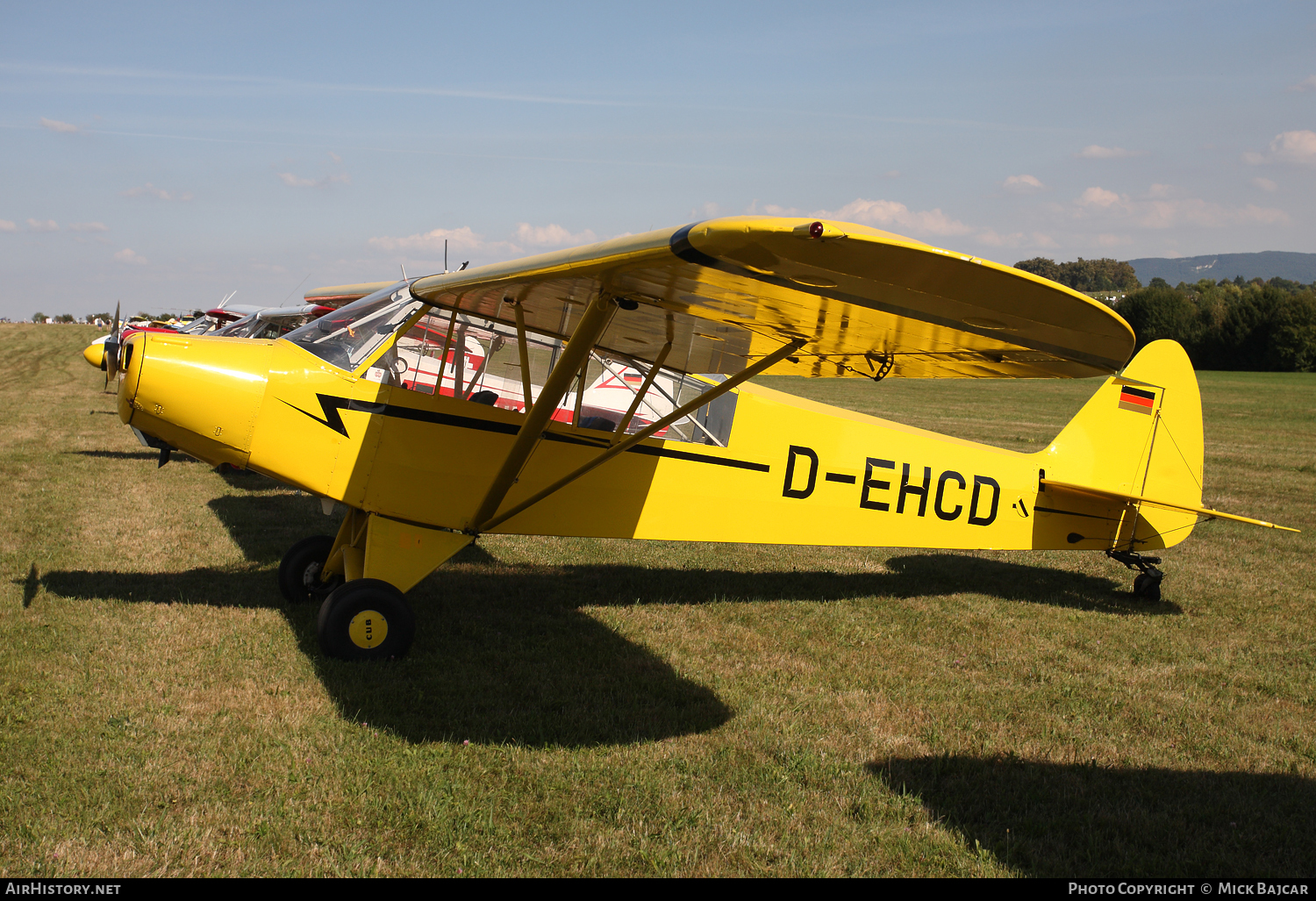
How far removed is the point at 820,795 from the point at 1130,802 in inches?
55.6

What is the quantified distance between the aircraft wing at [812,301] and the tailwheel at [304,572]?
222 centimetres

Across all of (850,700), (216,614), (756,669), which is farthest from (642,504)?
(216,614)

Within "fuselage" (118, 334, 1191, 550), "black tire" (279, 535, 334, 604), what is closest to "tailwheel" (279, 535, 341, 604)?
"black tire" (279, 535, 334, 604)

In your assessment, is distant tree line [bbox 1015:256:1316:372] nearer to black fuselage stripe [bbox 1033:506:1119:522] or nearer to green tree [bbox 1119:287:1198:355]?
green tree [bbox 1119:287:1198:355]

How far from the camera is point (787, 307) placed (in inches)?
Answer: 151

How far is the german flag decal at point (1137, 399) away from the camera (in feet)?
24.1

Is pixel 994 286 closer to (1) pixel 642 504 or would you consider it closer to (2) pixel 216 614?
(1) pixel 642 504

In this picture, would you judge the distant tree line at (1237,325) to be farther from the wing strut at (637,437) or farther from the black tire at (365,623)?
the black tire at (365,623)

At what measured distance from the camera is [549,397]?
4.73 m

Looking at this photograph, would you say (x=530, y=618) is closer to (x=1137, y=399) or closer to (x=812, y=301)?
(x=812, y=301)

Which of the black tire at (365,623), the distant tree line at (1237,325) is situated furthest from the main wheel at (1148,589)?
the distant tree line at (1237,325)

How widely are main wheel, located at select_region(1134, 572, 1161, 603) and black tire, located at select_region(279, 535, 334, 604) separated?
254 inches

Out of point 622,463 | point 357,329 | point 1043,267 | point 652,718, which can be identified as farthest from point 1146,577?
point 1043,267

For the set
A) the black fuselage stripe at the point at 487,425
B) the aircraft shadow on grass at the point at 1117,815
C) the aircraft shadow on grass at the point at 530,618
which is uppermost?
the black fuselage stripe at the point at 487,425
